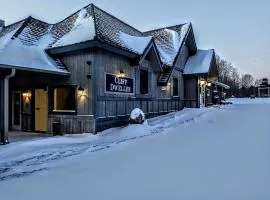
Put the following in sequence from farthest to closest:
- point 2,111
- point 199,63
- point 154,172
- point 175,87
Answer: point 199,63 → point 175,87 → point 2,111 → point 154,172

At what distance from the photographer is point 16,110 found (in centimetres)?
1475

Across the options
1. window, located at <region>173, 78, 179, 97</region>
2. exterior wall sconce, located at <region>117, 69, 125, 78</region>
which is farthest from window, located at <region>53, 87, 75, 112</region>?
window, located at <region>173, 78, 179, 97</region>

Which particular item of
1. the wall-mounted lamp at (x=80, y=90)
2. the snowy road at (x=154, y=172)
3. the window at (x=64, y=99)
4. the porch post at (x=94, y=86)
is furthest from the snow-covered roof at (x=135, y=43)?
the snowy road at (x=154, y=172)

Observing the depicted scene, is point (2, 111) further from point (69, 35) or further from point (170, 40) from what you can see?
point (170, 40)

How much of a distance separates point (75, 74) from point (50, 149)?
4.49 meters

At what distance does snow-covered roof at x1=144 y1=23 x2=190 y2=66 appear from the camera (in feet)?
66.5

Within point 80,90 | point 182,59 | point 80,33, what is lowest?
point 80,90

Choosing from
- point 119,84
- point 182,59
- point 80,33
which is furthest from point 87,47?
point 182,59

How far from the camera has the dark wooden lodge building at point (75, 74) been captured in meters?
11.7

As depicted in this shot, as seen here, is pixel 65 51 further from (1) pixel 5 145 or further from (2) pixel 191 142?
(2) pixel 191 142

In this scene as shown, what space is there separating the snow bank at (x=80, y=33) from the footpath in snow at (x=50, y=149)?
4.08 m

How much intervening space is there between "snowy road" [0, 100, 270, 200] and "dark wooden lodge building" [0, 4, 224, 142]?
121 inches

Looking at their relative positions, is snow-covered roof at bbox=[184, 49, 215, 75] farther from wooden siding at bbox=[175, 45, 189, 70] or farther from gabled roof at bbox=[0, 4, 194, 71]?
gabled roof at bbox=[0, 4, 194, 71]

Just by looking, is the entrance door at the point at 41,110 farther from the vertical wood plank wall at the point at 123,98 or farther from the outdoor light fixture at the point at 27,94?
the vertical wood plank wall at the point at 123,98
